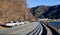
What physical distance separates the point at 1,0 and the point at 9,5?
18.1ft

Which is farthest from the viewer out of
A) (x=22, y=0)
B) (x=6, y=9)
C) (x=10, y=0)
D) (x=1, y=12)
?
(x=22, y=0)

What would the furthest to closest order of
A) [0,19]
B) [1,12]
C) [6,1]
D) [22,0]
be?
[22,0] → [6,1] → [1,12] → [0,19]

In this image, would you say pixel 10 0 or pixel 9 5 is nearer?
pixel 9 5

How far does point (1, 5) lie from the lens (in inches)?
3009

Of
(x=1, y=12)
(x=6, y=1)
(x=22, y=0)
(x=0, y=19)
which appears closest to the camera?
(x=0, y=19)

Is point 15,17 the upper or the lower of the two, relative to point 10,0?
lower

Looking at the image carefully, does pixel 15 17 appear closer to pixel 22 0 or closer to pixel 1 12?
pixel 1 12

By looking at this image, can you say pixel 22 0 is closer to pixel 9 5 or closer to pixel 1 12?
pixel 9 5

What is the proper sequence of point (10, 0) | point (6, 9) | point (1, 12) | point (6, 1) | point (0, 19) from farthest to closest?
point (10, 0) → point (6, 1) → point (6, 9) → point (1, 12) → point (0, 19)

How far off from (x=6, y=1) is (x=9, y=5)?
1948mm

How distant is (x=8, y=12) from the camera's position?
79.5 meters

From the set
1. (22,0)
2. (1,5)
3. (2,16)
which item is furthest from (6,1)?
(22,0)

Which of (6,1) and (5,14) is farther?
(6,1)

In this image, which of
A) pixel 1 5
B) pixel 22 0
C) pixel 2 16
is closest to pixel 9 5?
pixel 1 5
